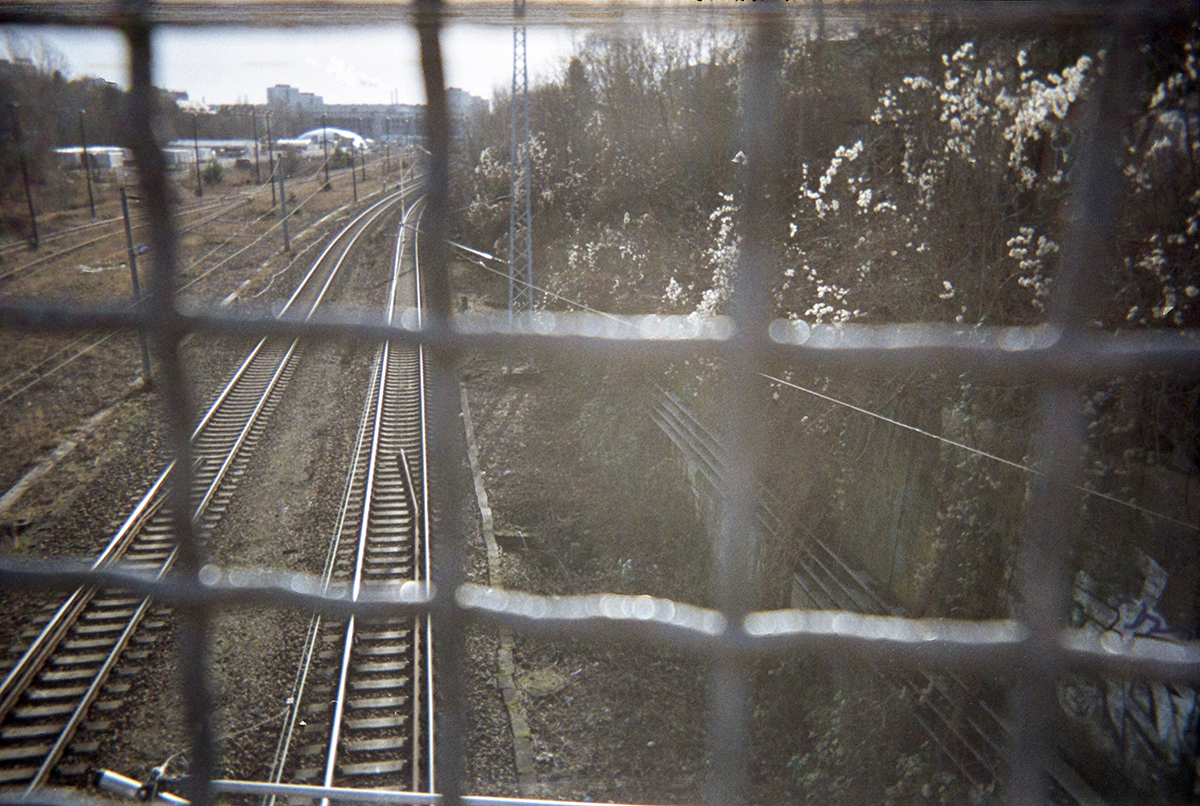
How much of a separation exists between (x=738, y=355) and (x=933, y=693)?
449 centimetres

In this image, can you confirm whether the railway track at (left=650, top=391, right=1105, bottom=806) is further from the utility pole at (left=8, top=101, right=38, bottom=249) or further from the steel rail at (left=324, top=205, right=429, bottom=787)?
the steel rail at (left=324, top=205, right=429, bottom=787)

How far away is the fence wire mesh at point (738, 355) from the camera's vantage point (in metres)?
0.78

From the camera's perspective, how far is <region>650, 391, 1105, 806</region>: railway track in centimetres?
382

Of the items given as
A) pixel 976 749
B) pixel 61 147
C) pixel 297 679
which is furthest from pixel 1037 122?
pixel 297 679

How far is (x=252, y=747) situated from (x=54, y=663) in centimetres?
155

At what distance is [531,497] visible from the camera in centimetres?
911

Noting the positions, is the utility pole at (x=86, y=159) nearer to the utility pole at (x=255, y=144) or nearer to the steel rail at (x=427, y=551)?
the utility pole at (x=255, y=144)

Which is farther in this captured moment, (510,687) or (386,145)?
(510,687)

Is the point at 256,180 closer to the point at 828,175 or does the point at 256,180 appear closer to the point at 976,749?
the point at 976,749

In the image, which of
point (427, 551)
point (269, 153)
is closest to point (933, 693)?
point (427, 551)

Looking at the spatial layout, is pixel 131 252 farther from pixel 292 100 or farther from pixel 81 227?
pixel 292 100

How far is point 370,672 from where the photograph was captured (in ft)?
17.9

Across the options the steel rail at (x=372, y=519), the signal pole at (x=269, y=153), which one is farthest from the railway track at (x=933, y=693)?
the steel rail at (x=372, y=519)

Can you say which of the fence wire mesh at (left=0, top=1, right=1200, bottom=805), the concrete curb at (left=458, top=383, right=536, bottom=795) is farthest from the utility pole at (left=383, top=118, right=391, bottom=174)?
the concrete curb at (left=458, top=383, right=536, bottom=795)
